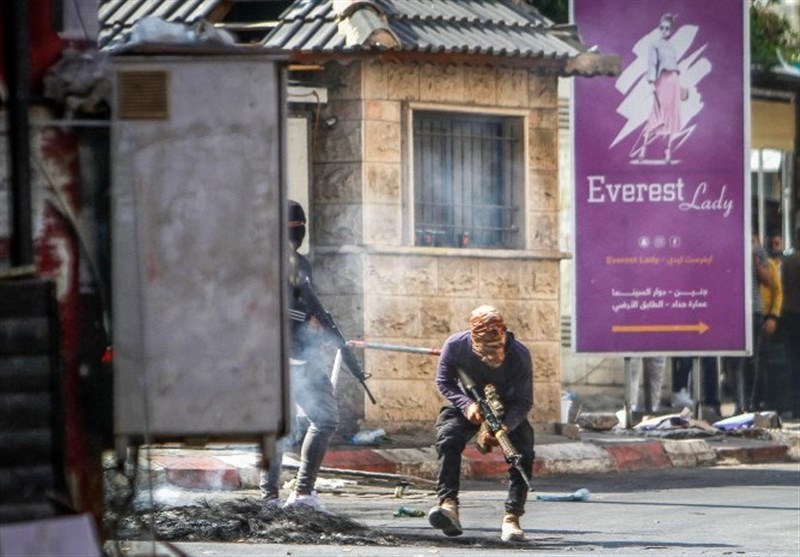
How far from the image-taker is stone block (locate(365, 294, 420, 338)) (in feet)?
53.4

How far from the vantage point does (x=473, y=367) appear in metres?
11.4

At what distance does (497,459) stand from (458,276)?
1921 mm

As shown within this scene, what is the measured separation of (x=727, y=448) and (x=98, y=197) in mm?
13152

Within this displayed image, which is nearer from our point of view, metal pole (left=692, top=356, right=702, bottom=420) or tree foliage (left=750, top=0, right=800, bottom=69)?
metal pole (left=692, top=356, right=702, bottom=420)

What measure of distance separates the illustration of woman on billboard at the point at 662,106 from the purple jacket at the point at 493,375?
230 inches

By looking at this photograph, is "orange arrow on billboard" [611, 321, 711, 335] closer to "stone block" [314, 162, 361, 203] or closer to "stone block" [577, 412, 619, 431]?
"stone block" [577, 412, 619, 431]

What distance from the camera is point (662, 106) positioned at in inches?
671

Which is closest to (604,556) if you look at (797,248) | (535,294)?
(535,294)

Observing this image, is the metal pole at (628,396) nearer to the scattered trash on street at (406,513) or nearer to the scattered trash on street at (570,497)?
the scattered trash on street at (570,497)

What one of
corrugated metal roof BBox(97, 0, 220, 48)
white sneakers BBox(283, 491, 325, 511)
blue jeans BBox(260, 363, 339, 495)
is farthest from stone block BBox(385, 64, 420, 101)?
white sneakers BBox(283, 491, 325, 511)

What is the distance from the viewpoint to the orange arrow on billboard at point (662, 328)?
17156 mm

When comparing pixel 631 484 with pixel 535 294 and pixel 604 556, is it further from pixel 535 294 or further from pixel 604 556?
pixel 604 556

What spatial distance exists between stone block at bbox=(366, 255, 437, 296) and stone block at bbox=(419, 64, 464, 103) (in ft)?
4.35

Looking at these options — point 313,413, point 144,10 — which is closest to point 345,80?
point 144,10
